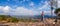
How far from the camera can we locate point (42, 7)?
175 inches

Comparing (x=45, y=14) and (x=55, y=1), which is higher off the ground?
(x=55, y=1)

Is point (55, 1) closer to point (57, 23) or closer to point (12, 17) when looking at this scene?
point (57, 23)

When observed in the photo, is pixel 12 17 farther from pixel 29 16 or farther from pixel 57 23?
pixel 57 23

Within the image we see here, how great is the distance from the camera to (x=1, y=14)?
14.5 feet

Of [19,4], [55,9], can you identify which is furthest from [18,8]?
[55,9]

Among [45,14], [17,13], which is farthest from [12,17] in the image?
[45,14]

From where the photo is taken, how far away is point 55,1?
14.8 feet

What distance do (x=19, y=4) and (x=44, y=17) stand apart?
25.6 inches

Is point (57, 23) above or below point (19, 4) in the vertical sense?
below

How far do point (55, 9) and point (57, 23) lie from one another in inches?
12.9

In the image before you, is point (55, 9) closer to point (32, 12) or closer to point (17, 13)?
point (32, 12)

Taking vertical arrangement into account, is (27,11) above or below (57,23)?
above

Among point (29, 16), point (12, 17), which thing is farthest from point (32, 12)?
point (12, 17)

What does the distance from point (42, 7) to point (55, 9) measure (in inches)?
12.0
